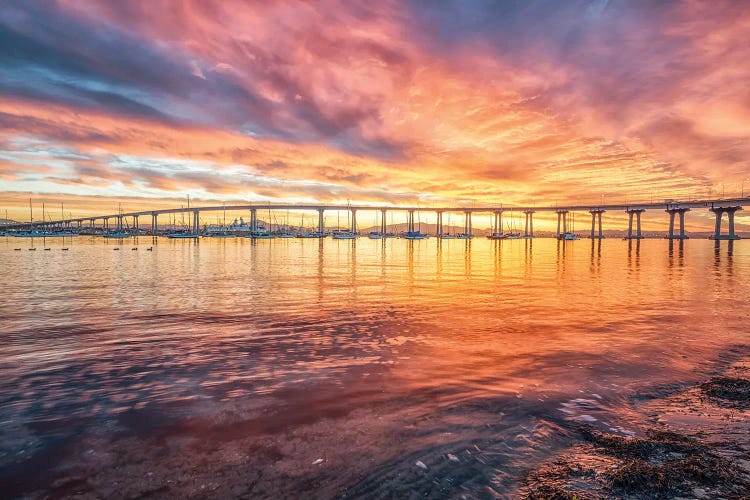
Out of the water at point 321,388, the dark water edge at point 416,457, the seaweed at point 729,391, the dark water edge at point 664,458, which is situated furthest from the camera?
the seaweed at point 729,391

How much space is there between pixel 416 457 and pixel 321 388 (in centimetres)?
384

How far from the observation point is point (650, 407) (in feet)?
29.2

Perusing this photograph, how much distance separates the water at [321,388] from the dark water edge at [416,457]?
1.6 inches

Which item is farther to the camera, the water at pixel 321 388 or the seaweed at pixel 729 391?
the seaweed at pixel 729 391

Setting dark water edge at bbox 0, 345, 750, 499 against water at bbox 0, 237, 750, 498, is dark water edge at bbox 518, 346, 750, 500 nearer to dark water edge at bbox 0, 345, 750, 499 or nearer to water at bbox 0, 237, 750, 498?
dark water edge at bbox 0, 345, 750, 499

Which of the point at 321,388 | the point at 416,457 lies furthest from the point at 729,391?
the point at 321,388

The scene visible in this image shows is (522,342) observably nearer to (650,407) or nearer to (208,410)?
(650,407)

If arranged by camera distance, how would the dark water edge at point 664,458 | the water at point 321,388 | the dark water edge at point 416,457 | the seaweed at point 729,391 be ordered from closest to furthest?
the dark water edge at point 664,458 < the dark water edge at point 416,457 < the water at point 321,388 < the seaweed at point 729,391

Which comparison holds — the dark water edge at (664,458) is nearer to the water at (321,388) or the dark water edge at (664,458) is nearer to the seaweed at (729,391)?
the seaweed at (729,391)

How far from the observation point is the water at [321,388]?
21.1 feet

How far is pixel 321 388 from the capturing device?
10.0 metres

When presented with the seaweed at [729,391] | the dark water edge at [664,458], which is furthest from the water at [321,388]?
the seaweed at [729,391]

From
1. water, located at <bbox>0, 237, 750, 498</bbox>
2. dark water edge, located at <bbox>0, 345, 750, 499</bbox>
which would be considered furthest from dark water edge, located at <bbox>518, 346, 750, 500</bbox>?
water, located at <bbox>0, 237, 750, 498</bbox>

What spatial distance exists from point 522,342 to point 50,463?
1374 cm
